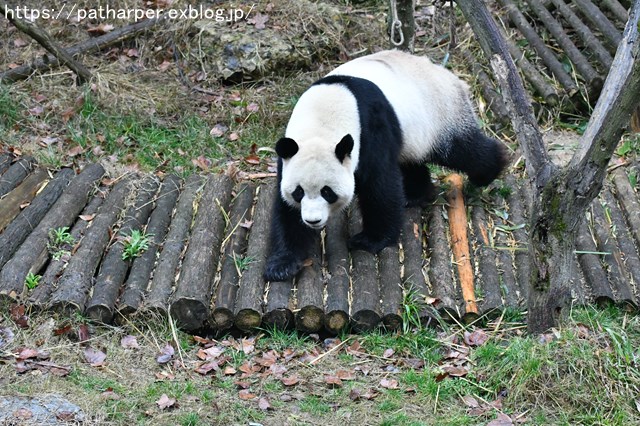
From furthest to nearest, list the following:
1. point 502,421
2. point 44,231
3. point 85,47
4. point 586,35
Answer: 1. point 85,47
2. point 586,35
3. point 44,231
4. point 502,421

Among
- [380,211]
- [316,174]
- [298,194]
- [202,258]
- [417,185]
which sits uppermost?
[316,174]

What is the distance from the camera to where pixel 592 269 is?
5.64m

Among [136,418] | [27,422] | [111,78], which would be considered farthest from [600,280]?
[111,78]

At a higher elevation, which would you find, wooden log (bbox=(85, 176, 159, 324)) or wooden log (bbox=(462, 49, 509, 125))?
wooden log (bbox=(85, 176, 159, 324))

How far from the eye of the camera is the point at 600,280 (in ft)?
18.1

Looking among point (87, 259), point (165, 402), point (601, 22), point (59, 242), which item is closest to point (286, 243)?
point (87, 259)

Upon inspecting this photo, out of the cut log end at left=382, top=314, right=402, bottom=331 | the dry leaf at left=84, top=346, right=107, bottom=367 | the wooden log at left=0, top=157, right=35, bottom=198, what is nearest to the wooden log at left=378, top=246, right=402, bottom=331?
the cut log end at left=382, top=314, right=402, bottom=331

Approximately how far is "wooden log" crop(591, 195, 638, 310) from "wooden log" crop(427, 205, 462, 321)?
3.24 ft

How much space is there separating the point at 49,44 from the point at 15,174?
1890mm

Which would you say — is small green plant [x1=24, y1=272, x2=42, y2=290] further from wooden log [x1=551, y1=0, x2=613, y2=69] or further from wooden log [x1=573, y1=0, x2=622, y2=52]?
wooden log [x1=573, y1=0, x2=622, y2=52]

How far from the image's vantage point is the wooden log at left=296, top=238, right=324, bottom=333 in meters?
5.28

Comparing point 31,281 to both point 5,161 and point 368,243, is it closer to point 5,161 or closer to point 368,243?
point 5,161

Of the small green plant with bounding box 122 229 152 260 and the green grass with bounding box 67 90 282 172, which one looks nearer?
the small green plant with bounding box 122 229 152 260

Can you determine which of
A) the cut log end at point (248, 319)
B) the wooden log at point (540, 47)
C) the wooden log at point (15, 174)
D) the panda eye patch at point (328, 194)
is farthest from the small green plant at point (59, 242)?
the wooden log at point (540, 47)
